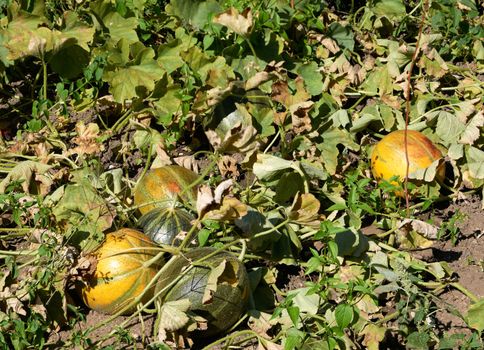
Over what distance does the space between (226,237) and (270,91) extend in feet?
4.03

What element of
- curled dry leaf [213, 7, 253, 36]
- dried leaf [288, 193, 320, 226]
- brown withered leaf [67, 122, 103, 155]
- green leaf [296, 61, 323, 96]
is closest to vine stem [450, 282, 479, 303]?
dried leaf [288, 193, 320, 226]

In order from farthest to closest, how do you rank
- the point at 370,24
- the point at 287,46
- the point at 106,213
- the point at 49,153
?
the point at 370,24, the point at 287,46, the point at 49,153, the point at 106,213

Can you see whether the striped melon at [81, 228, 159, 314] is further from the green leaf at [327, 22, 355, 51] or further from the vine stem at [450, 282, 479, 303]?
the green leaf at [327, 22, 355, 51]

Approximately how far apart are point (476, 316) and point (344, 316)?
0.64 m

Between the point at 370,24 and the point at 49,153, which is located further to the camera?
the point at 370,24

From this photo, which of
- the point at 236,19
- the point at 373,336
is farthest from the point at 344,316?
the point at 236,19

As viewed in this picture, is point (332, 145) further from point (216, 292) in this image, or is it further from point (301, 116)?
point (216, 292)

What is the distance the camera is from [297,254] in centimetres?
420

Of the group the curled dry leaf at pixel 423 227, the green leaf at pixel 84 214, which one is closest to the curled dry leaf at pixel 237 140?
the green leaf at pixel 84 214

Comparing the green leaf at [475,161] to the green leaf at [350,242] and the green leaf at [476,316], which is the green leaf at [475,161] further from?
the green leaf at [476,316]

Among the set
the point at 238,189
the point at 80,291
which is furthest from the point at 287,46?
the point at 80,291

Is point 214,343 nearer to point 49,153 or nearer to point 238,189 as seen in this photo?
point 238,189

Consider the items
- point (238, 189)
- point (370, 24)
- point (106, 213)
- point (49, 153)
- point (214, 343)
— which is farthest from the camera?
point (370, 24)

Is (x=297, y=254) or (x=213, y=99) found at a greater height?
(x=213, y=99)
